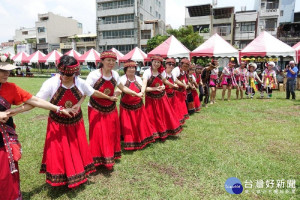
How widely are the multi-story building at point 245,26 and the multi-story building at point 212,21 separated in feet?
2.87

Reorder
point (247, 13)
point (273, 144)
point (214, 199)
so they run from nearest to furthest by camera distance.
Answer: point (214, 199) → point (273, 144) → point (247, 13)

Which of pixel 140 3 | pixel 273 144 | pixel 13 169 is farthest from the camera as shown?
pixel 140 3

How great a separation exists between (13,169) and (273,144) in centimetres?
483

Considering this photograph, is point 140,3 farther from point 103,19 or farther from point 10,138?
point 10,138

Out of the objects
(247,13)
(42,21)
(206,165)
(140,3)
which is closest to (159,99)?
(206,165)

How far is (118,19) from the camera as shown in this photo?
134ft

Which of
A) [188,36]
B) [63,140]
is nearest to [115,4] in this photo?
[188,36]

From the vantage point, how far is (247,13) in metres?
32.3

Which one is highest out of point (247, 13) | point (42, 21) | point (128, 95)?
point (42, 21)

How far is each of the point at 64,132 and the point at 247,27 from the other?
117ft

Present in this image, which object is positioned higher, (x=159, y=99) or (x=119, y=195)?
(x=159, y=99)

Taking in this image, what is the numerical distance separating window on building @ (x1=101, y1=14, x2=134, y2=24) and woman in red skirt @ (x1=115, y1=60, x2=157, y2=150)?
124 ft

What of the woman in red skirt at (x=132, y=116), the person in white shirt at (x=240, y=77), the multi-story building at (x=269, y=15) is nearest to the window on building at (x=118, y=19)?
the multi-story building at (x=269, y=15)

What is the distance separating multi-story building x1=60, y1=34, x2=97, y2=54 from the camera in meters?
44.6
